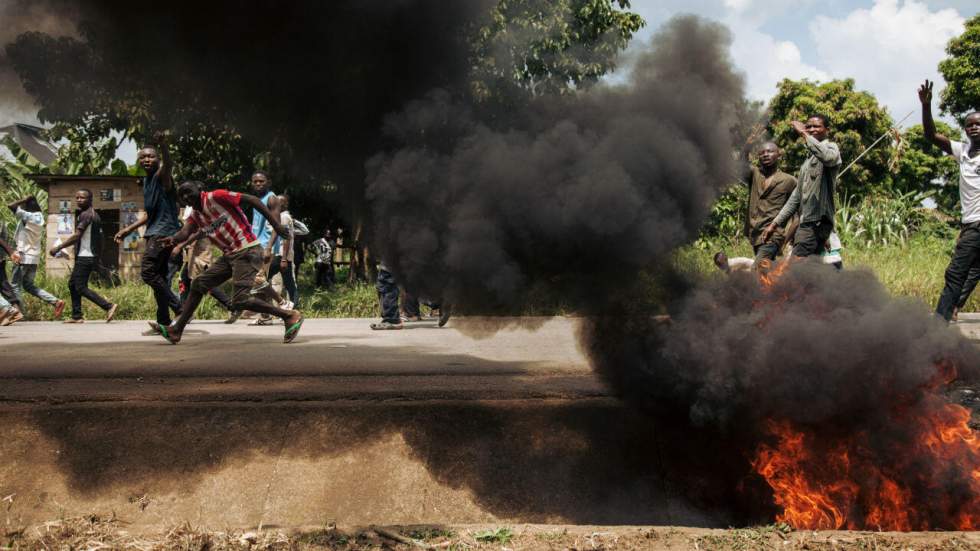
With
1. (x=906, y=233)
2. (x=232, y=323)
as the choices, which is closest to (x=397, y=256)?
(x=232, y=323)

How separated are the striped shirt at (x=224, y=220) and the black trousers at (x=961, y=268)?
18.0 feet

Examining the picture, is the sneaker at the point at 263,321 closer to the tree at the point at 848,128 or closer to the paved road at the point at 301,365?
the paved road at the point at 301,365

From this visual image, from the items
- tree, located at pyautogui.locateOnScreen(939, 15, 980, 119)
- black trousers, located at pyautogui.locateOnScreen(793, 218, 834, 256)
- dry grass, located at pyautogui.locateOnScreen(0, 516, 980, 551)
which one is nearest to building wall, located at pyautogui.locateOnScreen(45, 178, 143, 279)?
dry grass, located at pyautogui.locateOnScreen(0, 516, 980, 551)

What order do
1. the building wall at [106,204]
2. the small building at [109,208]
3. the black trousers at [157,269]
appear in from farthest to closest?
the small building at [109,208]
the building wall at [106,204]
the black trousers at [157,269]

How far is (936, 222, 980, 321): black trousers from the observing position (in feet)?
18.8

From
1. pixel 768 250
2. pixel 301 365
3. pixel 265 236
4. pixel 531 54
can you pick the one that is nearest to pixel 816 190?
pixel 768 250

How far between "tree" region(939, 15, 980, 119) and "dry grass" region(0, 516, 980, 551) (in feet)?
77.6

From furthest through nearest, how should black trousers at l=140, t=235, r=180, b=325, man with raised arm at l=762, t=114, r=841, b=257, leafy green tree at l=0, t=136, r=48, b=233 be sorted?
leafy green tree at l=0, t=136, r=48, b=233
black trousers at l=140, t=235, r=180, b=325
man with raised arm at l=762, t=114, r=841, b=257

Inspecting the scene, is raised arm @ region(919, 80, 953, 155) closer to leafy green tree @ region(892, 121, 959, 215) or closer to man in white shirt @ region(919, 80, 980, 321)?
man in white shirt @ region(919, 80, 980, 321)

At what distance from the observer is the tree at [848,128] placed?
24.3 meters

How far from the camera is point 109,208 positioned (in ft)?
55.1

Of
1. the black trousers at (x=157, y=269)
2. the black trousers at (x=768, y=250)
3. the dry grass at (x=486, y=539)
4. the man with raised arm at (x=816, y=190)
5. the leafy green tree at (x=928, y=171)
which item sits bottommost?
the dry grass at (x=486, y=539)

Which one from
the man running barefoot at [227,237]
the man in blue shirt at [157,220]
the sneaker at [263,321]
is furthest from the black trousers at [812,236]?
the sneaker at [263,321]

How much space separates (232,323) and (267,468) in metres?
5.66
